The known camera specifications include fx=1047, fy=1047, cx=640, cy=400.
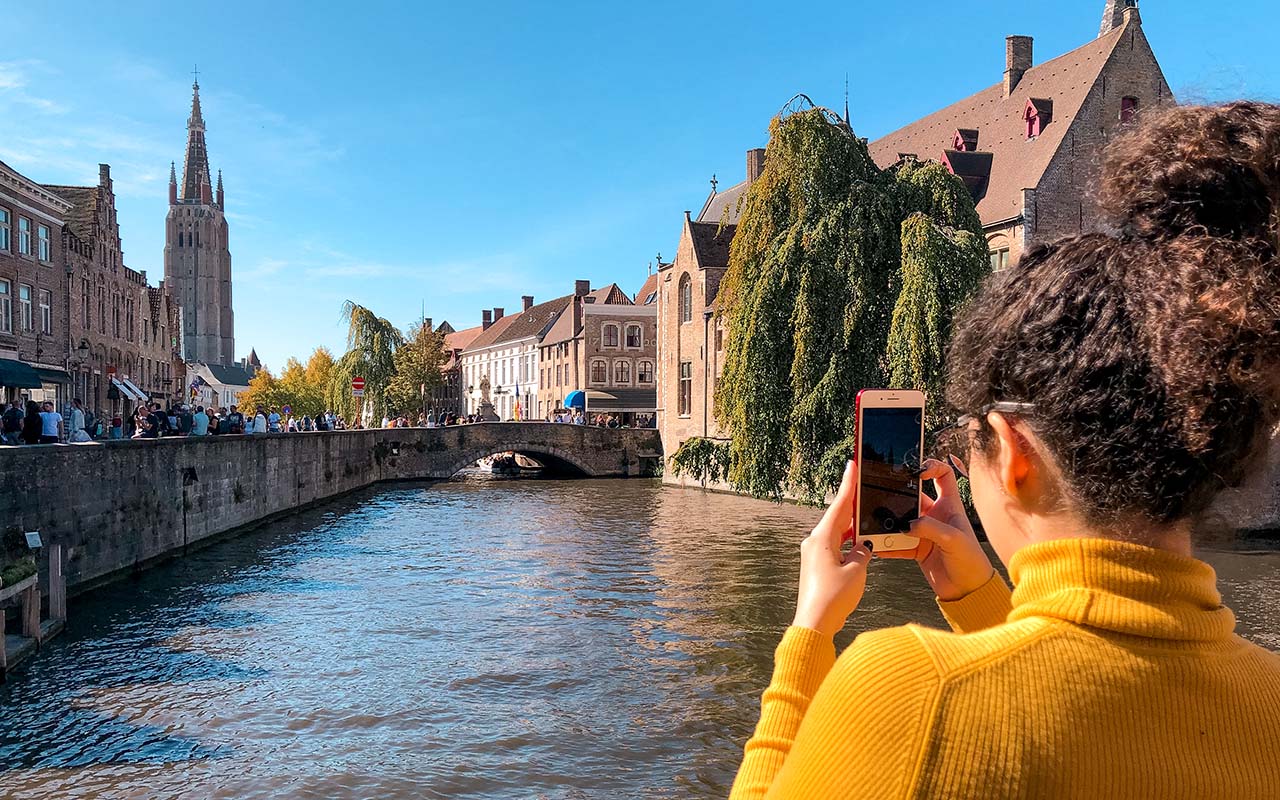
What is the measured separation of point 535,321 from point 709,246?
31.4 metres

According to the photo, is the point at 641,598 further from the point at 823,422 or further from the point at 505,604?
the point at 823,422

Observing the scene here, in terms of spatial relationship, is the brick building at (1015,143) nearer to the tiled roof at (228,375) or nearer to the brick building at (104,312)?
the brick building at (104,312)

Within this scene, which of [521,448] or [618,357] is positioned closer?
[521,448]

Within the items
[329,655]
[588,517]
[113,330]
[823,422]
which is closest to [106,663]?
[329,655]

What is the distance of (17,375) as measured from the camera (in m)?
22.6

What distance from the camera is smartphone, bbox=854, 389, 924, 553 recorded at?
70.5 inches

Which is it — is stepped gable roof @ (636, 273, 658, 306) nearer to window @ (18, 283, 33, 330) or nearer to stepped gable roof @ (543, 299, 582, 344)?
stepped gable roof @ (543, 299, 582, 344)

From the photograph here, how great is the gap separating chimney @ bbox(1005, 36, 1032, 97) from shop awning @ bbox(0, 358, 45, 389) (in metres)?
26.3

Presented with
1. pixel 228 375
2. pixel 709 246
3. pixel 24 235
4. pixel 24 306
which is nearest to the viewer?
pixel 24 235

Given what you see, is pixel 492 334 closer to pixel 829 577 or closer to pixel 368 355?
pixel 368 355

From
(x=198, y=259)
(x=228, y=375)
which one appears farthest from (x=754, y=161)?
(x=198, y=259)

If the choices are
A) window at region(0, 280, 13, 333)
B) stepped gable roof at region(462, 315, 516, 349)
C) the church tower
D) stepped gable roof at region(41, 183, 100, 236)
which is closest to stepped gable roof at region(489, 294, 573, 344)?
stepped gable roof at region(462, 315, 516, 349)

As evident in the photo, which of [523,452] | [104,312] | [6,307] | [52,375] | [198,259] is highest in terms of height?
[198,259]

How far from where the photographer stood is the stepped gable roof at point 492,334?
7475cm
